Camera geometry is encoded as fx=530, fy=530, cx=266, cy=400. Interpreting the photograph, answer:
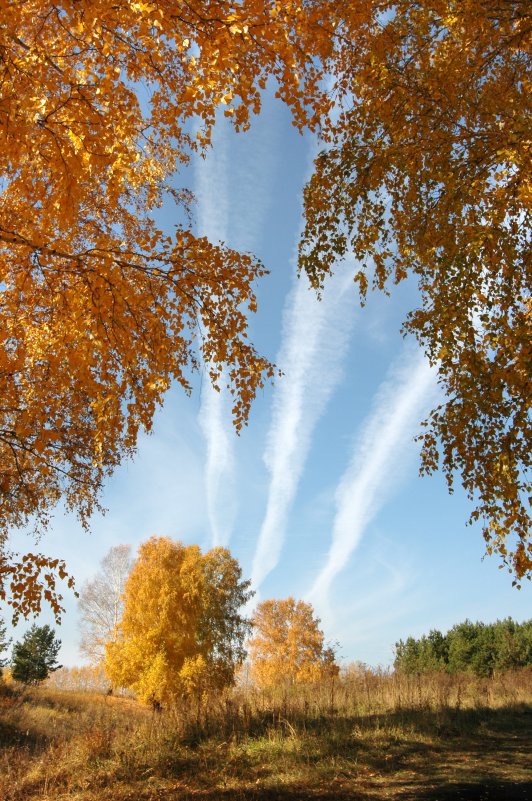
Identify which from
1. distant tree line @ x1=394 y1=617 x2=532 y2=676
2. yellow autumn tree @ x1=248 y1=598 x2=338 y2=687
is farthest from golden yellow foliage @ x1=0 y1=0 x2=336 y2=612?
yellow autumn tree @ x1=248 y1=598 x2=338 y2=687

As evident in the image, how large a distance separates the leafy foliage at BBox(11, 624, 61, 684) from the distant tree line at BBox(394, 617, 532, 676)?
18.8 m

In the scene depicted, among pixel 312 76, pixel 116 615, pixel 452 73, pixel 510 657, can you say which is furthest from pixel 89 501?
pixel 116 615

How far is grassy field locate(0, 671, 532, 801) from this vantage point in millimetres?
6188

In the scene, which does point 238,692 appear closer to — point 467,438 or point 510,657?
point 467,438

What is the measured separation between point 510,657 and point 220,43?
28526mm

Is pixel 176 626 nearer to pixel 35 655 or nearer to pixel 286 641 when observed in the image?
pixel 35 655

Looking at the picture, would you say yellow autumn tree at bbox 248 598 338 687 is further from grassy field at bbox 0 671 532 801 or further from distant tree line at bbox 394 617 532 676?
grassy field at bbox 0 671 532 801

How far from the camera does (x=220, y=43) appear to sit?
12.9ft

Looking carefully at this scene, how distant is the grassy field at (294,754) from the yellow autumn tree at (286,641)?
28519 mm

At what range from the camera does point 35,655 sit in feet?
94.1

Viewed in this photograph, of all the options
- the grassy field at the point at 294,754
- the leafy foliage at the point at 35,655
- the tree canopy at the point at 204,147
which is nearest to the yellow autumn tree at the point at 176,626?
the leafy foliage at the point at 35,655

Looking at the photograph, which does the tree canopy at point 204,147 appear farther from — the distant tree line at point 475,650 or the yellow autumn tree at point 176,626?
the distant tree line at point 475,650

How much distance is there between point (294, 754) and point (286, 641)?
36391 millimetres

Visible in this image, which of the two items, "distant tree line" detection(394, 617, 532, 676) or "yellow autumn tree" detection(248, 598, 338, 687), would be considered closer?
"distant tree line" detection(394, 617, 532, 676)
